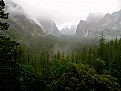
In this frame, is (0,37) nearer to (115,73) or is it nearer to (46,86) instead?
(46,86)

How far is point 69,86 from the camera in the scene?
160ft

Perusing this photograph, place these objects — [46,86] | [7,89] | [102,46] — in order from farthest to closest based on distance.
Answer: [102,46] < [46,86] < [7,89]

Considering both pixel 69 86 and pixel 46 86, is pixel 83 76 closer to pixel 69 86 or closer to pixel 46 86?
pixel 69 86

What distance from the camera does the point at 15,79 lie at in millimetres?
39594

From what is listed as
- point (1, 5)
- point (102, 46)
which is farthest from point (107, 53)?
point (1, 5)

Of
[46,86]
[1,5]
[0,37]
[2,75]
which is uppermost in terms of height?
[1,5]

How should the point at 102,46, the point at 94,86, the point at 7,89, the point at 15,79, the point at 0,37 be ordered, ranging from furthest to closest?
the point at 102,46 → the point at 94,86 → the point at 15,79 → the point at 7,89 → the point at 0,37

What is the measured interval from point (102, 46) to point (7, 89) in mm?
57450

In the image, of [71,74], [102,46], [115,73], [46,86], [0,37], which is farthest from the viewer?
[102,46]

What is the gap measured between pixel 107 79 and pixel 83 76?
455 cm

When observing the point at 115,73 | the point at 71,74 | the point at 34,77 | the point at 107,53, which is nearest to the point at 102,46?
the point at 107,53

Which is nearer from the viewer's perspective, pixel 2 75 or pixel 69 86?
pixel 2 75

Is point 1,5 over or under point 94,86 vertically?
over

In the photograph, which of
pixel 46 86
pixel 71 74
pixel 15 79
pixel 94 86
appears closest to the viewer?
pixel 15 79
